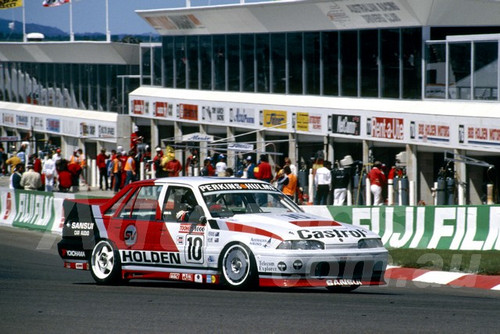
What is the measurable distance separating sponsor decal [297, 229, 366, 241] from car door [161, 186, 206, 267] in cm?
132

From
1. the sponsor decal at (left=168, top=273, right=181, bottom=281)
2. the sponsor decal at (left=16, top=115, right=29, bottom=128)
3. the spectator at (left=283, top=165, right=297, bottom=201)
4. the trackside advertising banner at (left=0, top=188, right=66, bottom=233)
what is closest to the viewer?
the sponsor decal at (left=168, top=273, right=181, bottom=281)

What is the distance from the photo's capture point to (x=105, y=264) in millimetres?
13438

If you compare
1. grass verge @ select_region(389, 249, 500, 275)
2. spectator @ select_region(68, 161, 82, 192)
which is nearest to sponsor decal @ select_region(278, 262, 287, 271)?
grass verge @ select_region(389, 249, 500, 275)

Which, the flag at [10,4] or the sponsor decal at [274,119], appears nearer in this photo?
the sponsor decal at [274,119]

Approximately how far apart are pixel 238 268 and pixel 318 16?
2269cm

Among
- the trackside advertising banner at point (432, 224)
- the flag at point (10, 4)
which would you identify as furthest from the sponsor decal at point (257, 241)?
the flag at point (10, 4)

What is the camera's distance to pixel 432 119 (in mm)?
28391

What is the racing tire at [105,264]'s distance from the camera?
13.3 m

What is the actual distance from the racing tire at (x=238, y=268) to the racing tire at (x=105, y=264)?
5.88ft

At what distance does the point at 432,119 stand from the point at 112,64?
2622cm

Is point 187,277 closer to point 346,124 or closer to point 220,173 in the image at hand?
point 220,173

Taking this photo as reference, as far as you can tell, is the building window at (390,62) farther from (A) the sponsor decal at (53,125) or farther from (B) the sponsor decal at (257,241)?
(A) the sponsor decal at (53,125)

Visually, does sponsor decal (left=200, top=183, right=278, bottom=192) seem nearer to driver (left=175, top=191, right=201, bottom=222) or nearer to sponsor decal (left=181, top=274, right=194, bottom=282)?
driver (left=175, top=191, right=201, bottom=222)

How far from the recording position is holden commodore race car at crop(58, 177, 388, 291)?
11695 mm
